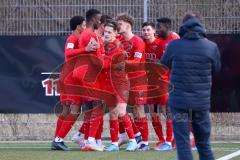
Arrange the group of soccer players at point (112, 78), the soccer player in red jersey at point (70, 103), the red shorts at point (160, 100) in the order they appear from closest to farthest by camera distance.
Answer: the group of soccer players at point (112, 78)
the soccer player in red jersey at point (70, 103)
the red shorts at point (160, 100)

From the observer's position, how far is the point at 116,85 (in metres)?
14.0

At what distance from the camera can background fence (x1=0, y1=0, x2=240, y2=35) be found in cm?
1609

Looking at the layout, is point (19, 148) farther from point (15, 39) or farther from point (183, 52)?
point (183, 52)

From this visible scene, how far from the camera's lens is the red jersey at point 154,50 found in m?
14.3

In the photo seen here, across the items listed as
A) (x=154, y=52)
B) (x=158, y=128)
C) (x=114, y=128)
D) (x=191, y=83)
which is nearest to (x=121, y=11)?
(x=154, y=52)

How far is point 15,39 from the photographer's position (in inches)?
635

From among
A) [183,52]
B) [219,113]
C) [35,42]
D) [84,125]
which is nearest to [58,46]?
[35,42]

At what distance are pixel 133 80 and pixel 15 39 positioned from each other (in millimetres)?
2895

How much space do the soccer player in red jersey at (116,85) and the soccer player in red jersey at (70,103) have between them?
1.29 ft

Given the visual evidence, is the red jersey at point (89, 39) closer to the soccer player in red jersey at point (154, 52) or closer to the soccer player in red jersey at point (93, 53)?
the soccer player in red jersey at point (93, 53)

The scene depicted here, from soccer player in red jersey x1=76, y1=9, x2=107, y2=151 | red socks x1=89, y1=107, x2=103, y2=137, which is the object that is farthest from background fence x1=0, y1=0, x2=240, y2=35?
red socks x1=89, y1=107, x2=103, y2=137

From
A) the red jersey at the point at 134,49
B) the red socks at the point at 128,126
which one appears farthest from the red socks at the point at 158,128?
the red jersey at the point at 134,49

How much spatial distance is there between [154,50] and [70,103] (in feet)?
5.34

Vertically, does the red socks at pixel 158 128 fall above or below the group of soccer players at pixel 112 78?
below
